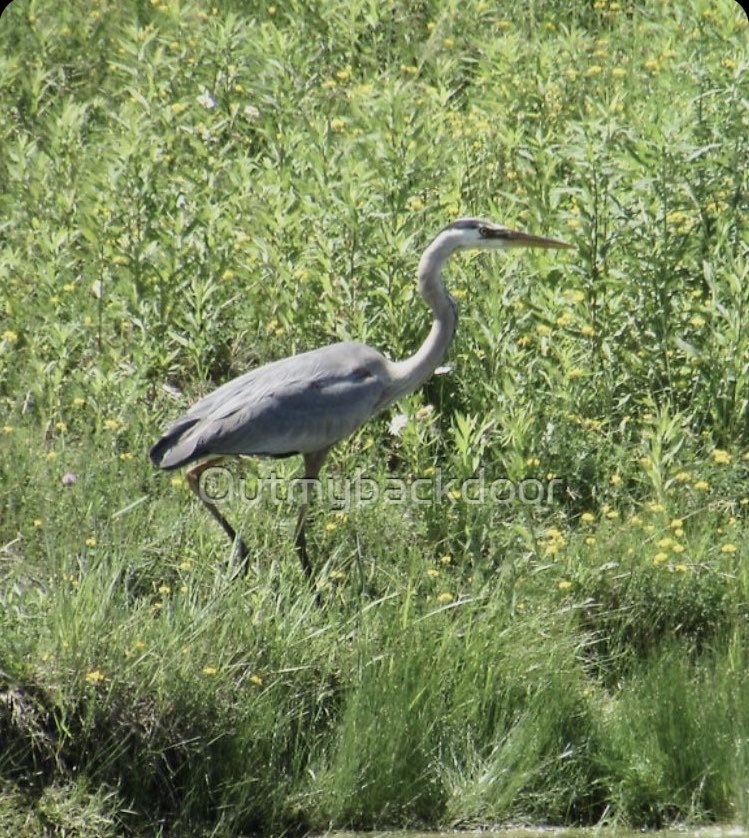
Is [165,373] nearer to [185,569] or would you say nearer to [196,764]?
[185,569]

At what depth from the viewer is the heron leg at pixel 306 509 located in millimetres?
6809

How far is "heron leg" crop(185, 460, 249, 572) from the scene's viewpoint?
6806 millimetres

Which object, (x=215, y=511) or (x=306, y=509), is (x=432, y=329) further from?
(x=215, y=511)

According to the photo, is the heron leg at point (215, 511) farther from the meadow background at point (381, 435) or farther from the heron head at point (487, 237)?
the heron head at point (487, 237)

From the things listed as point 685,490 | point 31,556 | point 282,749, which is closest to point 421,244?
point 685,490

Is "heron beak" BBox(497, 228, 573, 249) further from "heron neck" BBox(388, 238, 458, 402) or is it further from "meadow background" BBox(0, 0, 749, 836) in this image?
"heron neck" BBox(388, 238, 458, 402)

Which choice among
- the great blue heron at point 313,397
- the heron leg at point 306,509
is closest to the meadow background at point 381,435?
the heron leg at point 306,509

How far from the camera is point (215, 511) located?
6.99 meters

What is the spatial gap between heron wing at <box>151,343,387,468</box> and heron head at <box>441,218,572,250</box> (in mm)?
647

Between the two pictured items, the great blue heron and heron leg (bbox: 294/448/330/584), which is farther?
the great blue heron

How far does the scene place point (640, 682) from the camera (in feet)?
20.6

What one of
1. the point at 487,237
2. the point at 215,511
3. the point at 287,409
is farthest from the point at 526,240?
the point at 215,511

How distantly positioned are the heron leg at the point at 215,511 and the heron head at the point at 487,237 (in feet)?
4.81

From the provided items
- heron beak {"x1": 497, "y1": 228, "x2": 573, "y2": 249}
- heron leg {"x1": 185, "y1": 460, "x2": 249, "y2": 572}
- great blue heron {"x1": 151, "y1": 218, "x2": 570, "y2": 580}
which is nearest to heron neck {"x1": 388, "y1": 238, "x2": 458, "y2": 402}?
great blue heron {"x1": 151, "y1": 218, "x2": 570, "y2": 580}
